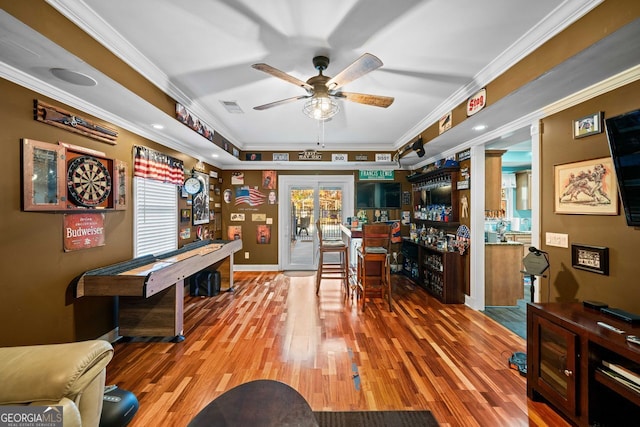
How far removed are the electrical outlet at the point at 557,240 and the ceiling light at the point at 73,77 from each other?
4.25 meters

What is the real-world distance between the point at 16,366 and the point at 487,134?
464 cm

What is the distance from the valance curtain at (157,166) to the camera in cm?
329

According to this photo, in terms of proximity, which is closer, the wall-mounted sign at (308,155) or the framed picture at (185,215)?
the framed picture at (185,215)

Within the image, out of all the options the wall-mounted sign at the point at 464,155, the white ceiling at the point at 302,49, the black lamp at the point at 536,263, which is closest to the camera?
the white ceiling at the point at 302,49

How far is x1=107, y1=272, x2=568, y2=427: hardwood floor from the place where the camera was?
1.96m

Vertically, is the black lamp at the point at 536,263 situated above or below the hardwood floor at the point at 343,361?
above

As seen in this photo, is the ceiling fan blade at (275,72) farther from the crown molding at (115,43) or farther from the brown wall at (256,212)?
the brown wall at (256,212)

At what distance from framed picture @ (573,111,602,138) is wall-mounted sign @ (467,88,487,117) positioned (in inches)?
29.8

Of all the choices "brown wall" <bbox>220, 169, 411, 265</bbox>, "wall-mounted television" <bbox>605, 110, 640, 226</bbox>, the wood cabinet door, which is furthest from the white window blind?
"wall-mounted television" <bbox>605, 110, 640, 226</bbox>

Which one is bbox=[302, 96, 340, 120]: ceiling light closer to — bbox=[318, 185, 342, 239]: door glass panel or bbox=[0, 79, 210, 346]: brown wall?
bbox=[0, 79, 210, 346]: brown wall

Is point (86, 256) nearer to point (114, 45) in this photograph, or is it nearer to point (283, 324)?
point (114, 45)

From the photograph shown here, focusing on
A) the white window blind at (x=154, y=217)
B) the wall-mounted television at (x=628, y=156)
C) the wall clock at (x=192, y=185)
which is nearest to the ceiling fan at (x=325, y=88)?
the wall-mounted television at (x=628, y=156)

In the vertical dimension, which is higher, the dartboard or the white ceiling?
the white ceiling

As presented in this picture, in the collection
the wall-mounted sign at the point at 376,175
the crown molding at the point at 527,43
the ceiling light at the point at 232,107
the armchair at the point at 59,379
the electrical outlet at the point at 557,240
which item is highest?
the ceiling light at the point at 232,107
